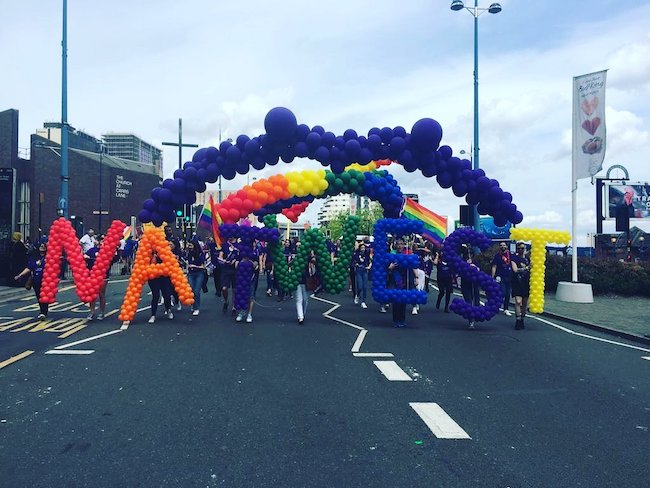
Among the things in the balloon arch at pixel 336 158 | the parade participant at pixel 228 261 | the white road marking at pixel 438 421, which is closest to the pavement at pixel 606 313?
the balloon arch at pixel 336 158

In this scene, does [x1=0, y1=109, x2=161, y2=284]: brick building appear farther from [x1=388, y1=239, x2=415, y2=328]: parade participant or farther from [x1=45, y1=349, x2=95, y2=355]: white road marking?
[x1=45, y1=349, x2=95, y2=355]: white road marking

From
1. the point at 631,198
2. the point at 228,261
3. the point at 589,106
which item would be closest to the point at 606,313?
the point at 589,106

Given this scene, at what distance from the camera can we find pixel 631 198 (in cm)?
3962

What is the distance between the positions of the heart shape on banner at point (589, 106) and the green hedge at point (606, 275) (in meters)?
5.25

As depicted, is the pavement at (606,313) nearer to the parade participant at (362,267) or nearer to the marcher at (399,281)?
the marcher at (399,281)

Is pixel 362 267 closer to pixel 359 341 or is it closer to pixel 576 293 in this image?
pixel 359 341

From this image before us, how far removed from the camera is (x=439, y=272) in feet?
45.2

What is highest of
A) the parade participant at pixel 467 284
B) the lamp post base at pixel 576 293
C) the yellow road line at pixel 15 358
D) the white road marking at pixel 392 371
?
the parade participant at pixel 467 284

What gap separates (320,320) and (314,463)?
26.5ft

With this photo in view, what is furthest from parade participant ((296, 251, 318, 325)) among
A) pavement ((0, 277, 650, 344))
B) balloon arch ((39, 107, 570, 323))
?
pavement ((0, 277, 650, 344))

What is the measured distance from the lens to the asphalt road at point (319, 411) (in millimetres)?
3965

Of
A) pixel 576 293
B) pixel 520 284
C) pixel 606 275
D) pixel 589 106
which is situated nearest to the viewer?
pixel 520 284

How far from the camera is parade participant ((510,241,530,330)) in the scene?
11.5m

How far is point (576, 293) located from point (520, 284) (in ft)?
20.6
